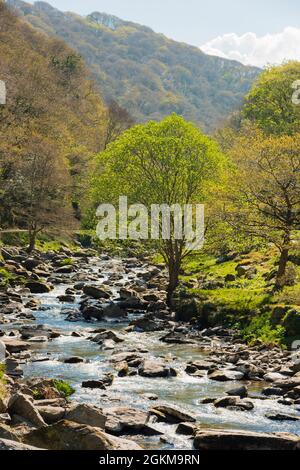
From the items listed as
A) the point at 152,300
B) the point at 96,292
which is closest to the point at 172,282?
the point at 152,300

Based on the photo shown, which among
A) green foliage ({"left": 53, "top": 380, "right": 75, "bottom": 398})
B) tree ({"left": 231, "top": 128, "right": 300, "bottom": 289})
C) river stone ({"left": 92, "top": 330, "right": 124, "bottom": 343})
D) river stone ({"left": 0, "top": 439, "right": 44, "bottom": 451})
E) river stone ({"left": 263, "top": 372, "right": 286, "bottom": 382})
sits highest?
tree ({"left": 231, "top": 128, "right": 300, "bottom": 289})

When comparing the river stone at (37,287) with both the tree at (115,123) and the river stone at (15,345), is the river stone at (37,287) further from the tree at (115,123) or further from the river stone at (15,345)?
the tree at (115,123)

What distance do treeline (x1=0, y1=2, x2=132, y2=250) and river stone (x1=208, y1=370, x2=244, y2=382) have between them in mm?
41744

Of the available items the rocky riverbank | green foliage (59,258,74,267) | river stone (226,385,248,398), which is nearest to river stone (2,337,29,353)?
the rocky riverbank

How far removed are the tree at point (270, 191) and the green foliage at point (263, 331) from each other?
4.62m

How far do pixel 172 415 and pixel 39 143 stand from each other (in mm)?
52221

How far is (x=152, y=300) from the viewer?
41781 mm

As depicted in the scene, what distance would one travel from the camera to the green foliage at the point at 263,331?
95.0 ft

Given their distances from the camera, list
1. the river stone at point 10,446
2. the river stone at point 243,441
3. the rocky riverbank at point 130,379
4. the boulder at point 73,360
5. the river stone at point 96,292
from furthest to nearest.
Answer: the river stone at point 96,292
the boulder at point 73,360
the rocky riverbank at point 130,379
the river stone at point 243,441
the river stone at point 10,446

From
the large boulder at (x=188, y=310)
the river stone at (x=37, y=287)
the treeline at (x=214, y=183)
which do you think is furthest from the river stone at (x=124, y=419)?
the river stone at (x=37, y=287)

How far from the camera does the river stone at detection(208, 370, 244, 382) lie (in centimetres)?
2288

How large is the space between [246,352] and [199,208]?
47.1 ft

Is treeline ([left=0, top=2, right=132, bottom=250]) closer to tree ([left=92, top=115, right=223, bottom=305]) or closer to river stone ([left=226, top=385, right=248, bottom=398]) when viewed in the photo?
tree ([left=92, top=115, right=223, bottom=305])

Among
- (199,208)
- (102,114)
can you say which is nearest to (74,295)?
(199,208)
